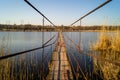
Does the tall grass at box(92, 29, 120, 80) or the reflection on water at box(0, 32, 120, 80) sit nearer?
the reflection on water at box(0, 32, 120, 80)

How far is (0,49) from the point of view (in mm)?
4332

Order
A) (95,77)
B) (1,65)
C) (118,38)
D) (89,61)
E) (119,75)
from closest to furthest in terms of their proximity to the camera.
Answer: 1. (1,65)
2. (119,75)
3. (95,77)
4. (118,38)
5. (89,61)

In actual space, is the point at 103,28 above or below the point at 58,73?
above

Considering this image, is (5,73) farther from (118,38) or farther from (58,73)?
(118,38)

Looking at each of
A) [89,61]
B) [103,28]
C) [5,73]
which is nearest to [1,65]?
[5,73]

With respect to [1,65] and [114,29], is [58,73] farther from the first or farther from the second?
[114,29]

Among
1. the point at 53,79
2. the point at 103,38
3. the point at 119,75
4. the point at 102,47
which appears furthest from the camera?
the point at 102,47

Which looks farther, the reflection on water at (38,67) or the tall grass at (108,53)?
the tall grass at (108,53)

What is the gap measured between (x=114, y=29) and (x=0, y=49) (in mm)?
5754

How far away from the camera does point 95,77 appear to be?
6.90 m

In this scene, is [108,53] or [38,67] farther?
[38,67]

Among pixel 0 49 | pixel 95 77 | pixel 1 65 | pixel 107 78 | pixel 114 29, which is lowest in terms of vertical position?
pixel 95 77

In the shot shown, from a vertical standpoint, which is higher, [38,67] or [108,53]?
[108,53]

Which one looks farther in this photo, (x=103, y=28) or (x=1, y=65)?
(x=103, y=28)
